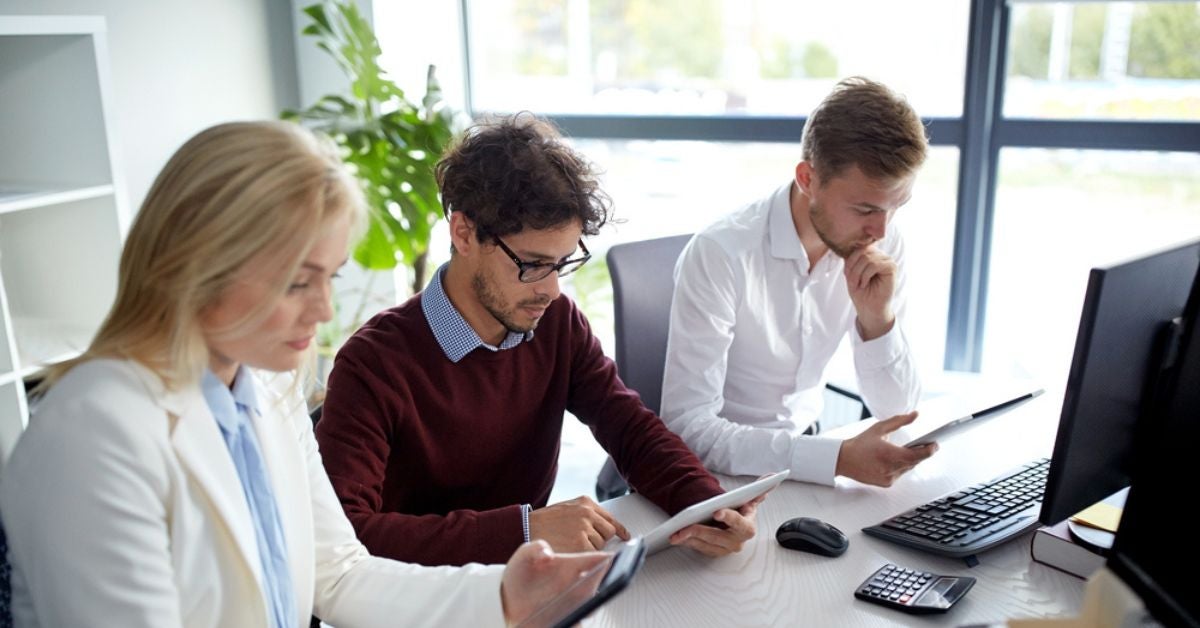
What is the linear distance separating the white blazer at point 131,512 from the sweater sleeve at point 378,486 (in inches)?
7.0

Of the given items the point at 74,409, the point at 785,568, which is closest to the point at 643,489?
the point at 785,568

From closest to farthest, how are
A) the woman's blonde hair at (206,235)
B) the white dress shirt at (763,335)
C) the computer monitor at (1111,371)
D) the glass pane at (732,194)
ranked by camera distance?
the woman's blonde hair at (206,235), the computer monitor at (1111,371), the white dress shirt at (763,335), the glass pane at (732,194)

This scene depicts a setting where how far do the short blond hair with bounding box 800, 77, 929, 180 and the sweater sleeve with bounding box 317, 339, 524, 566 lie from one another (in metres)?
0.93

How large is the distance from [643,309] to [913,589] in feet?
3.03

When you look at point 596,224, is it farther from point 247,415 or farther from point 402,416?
point 247,415

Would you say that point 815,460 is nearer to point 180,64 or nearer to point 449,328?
point 449,328

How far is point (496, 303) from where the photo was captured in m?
1.58

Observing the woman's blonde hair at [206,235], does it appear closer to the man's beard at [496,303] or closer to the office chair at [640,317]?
the man's beard at [496,303]

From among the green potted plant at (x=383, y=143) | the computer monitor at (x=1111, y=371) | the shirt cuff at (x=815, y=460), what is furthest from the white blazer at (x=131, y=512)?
the green potted plant at (x=383, y=143)

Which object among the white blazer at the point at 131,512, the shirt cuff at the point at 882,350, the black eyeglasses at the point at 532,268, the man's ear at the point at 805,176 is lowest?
the shirt cuff at the point at 882,350

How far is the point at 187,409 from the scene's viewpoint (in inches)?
41.4

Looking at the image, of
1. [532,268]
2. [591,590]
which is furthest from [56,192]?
[591,590]

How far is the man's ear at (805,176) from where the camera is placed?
196 centimetres

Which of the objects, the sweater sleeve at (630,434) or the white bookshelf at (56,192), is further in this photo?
the white bookshelf at (56,192)
